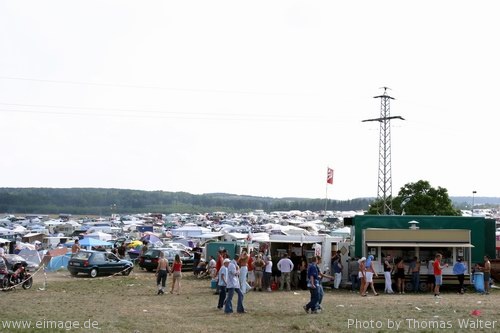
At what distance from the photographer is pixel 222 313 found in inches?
689

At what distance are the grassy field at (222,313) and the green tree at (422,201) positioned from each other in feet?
108

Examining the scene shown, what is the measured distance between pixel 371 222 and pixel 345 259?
5.52ft

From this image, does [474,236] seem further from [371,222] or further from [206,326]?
[206,326]

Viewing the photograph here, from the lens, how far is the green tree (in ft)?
186

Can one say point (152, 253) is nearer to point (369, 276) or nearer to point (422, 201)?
point (369, 276)

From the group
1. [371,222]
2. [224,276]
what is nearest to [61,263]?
[371,222]

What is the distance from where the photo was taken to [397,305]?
19281 mm

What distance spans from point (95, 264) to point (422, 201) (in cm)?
3426

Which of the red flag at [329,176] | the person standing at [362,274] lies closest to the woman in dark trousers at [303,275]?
the person standing at [362,274]

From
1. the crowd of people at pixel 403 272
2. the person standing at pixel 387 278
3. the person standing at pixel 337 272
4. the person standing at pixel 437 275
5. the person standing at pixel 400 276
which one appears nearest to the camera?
the person standing at pixel 437 275

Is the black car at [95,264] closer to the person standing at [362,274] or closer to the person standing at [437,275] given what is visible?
the person standing at [362,274]

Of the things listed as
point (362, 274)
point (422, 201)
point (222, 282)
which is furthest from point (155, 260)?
point (422, 201)

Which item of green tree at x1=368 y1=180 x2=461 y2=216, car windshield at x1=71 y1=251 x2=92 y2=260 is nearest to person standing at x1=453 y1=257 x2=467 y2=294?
car windshield at x1=71 y1=251 x2=92 y2=260

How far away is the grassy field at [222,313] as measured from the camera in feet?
48.2
